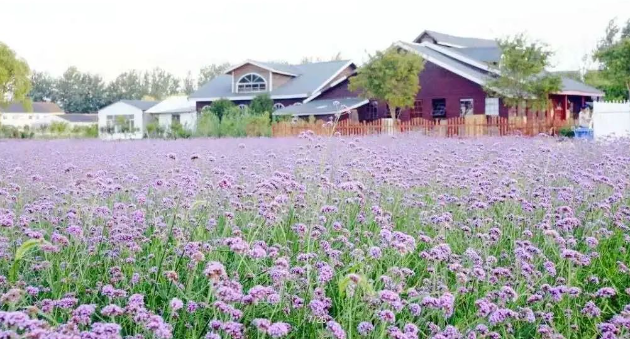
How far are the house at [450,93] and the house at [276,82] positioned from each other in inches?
66.4

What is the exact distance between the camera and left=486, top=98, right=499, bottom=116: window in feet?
106

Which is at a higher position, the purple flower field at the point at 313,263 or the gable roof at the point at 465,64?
the gable roof at the point at 465,64

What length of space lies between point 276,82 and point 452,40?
1176 cm

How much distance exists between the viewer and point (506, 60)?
28.8m

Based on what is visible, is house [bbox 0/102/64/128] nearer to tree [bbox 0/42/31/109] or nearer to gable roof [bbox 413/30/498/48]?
tree [bbox 0/42/31/109]

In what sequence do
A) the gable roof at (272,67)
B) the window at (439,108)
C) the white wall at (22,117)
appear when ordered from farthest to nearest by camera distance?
the white wall at (22,117), the gable roof at (272,67), the window at (439,108)

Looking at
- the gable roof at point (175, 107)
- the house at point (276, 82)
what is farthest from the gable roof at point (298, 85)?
the gable roof at point (175, 107)

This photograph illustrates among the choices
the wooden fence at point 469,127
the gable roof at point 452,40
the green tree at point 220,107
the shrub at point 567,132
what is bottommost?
the shrub at point 567,132

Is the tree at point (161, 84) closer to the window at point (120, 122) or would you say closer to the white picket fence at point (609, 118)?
the window at point (120, 122)

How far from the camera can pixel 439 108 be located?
34312mm

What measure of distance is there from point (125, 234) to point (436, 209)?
94.3 inches

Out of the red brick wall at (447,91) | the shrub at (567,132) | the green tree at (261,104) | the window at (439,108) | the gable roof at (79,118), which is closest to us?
the shrub at (567,132)

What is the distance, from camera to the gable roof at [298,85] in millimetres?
39719

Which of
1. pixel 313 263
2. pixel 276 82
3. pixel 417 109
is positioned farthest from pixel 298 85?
pixel 313 263
